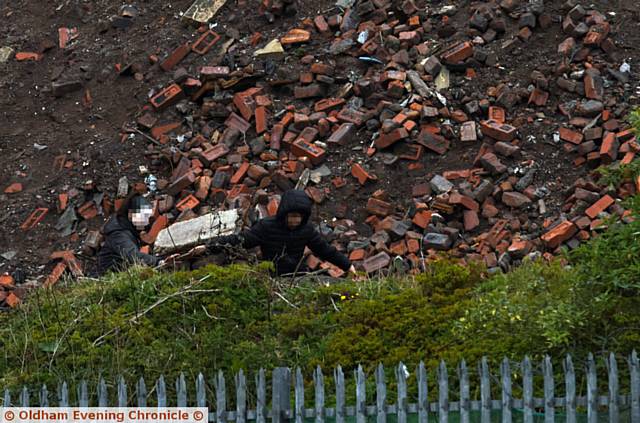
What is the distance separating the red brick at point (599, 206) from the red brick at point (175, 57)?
5704mm

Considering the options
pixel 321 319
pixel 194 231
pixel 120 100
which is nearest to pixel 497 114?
pixel 194 231

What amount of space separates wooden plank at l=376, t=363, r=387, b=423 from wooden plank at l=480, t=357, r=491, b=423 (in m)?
0.50

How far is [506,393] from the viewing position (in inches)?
255

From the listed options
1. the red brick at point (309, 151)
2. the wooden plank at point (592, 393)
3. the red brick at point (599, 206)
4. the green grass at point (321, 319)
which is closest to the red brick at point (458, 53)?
the red brick at point (309, 151)

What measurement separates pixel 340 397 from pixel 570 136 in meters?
7.11

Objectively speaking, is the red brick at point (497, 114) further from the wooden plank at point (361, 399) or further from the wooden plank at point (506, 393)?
the wooden plank at point (361, 399)

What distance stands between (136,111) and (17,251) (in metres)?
2.40

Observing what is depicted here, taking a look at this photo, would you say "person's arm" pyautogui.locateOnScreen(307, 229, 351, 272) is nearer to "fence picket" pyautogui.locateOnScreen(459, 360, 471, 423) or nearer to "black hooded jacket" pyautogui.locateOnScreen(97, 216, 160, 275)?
"black hooded jacket" pyautogui.locateOnScreen(97, 216, 160, 275)

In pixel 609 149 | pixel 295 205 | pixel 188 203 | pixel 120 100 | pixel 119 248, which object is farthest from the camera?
pixel 120 100

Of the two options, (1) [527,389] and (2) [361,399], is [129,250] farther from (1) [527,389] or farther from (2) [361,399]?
(1) [527,389]

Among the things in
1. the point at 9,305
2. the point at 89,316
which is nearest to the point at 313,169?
the point at 9,305

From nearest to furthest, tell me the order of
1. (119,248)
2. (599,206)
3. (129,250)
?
(129,250)
(119,248)
(599,206)

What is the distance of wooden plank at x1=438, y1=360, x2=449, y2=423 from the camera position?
6381 millimetres

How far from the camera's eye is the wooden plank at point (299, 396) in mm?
6453
